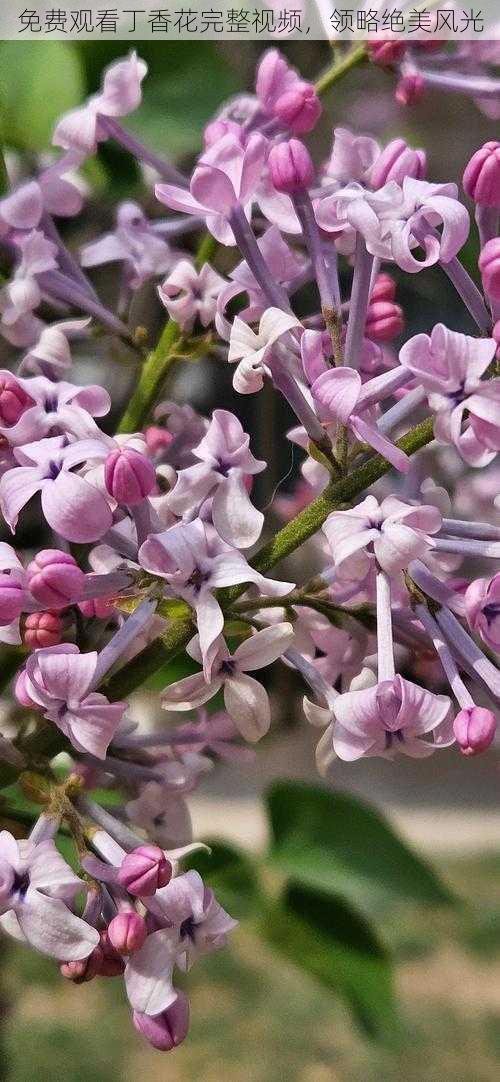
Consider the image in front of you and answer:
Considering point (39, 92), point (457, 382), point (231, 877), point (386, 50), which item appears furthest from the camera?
point (231, 877)

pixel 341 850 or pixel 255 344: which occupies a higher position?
pixel 255 344

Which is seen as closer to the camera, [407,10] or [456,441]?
[456,441]

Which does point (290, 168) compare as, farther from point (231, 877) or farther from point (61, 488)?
point (231, 877)

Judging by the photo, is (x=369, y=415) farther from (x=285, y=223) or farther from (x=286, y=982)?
(x=286, y=982)

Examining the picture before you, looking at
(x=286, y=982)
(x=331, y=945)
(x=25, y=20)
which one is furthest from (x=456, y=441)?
(x=286, y=982)

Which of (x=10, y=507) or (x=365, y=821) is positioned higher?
(x=10, y=507)

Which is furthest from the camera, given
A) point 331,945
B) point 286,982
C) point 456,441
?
point 286,982

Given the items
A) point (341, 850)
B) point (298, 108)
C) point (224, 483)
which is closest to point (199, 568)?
point (224, 483)

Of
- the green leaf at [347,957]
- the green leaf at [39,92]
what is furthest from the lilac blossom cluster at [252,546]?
the green leaf at [347,957]
